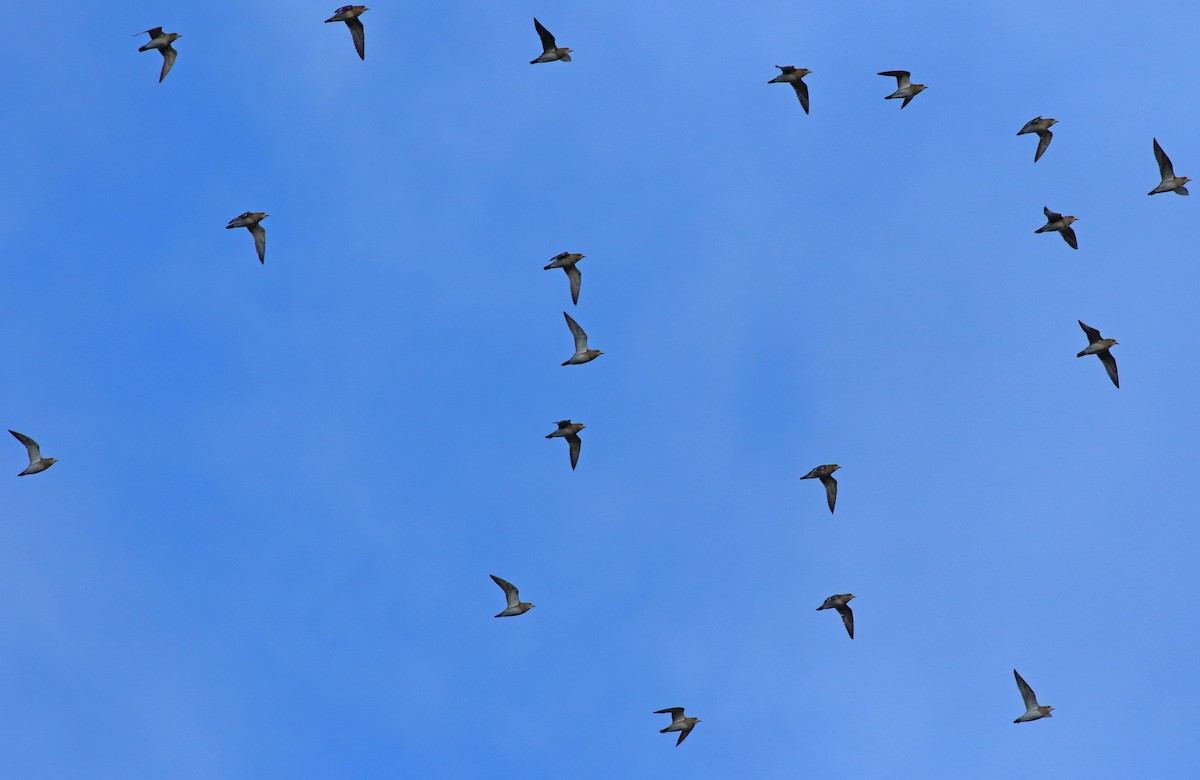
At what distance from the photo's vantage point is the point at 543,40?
54.5 metres

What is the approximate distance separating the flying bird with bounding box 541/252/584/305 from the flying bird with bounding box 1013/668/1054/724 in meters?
20.6

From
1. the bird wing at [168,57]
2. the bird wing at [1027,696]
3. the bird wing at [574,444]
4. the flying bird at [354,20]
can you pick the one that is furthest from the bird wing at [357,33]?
the bird wing at [1027,696]

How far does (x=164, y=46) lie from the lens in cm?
5597

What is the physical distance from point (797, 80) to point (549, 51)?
9698 millimetres

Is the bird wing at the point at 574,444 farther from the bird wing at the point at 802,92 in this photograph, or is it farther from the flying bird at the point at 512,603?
the bird wing at the point at 802,92

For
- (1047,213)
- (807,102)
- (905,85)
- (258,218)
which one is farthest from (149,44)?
(1047,213)

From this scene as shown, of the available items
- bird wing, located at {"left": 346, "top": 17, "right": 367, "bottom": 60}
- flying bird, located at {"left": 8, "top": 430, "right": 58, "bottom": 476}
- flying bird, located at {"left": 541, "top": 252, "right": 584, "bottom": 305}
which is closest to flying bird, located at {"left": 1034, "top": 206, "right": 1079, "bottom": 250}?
flying bird, located at {"left": 541, "top": 252, "right": 584, "bottom": 305}

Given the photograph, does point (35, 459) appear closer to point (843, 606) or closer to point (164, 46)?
point (164, 46)

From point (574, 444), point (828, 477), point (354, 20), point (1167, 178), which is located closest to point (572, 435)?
point (574, 444)

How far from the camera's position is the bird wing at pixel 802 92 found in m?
58.5

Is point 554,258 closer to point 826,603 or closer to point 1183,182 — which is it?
point 826,603

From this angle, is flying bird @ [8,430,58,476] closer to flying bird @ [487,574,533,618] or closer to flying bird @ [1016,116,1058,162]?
flying bird @ [487,574,533,618]

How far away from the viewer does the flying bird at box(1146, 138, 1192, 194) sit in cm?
5831

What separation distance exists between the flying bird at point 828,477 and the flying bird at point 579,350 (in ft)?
28.3
